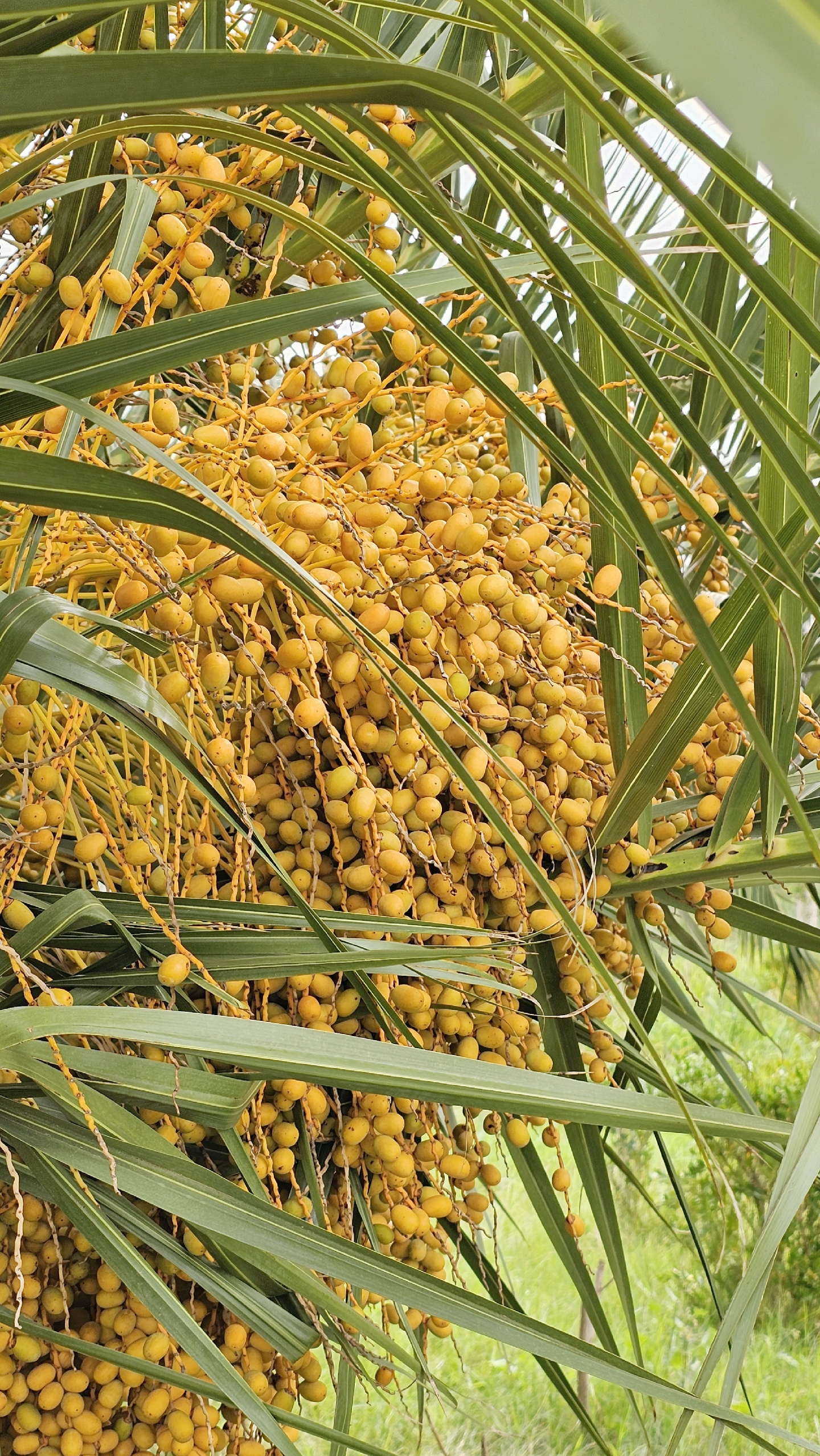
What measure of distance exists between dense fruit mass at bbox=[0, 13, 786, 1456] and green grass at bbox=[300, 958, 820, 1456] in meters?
1.13

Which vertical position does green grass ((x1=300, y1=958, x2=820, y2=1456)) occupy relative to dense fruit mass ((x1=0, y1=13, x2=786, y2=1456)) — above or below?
below

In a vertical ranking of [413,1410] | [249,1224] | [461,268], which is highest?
[461,268]

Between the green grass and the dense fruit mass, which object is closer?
the dense fruit mass

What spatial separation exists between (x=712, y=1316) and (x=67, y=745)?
237 centimetres

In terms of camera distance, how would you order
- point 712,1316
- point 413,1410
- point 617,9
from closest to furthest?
point 617,9 < point 413,1410 < point 712,1316

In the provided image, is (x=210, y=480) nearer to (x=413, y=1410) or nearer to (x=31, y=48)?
(x=31, y=48)

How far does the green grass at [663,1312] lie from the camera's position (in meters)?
2.00

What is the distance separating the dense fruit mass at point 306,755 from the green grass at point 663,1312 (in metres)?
1.13

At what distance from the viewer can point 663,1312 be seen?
7.93 ft

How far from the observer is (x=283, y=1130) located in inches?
20.1

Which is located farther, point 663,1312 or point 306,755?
point 663,1312

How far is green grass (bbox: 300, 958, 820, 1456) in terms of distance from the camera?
1997 mm

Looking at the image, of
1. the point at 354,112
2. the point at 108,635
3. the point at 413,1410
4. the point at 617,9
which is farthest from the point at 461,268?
the point at 413,1410

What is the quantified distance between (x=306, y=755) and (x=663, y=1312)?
93.6 inches
